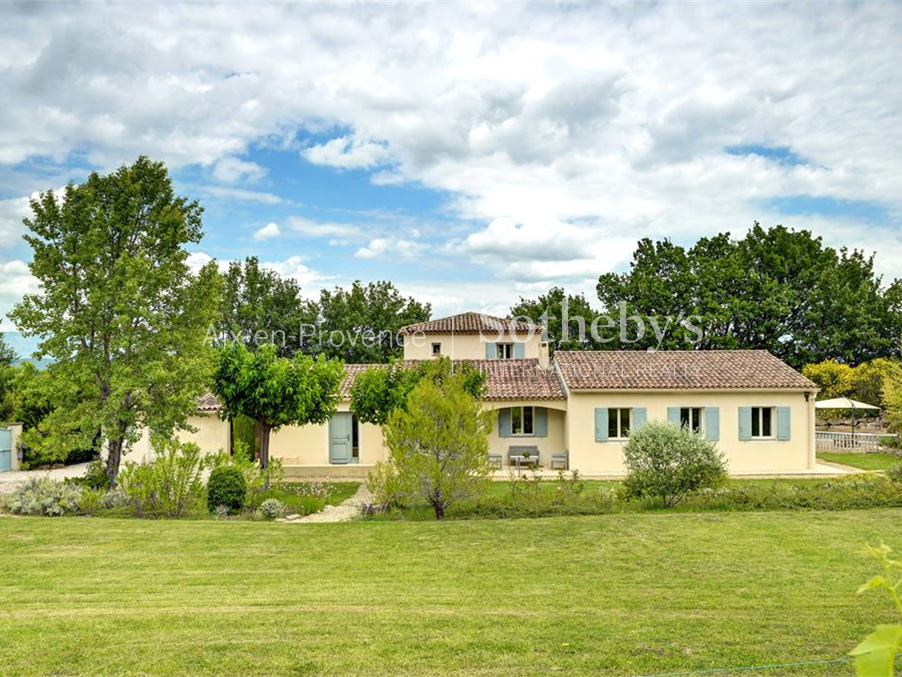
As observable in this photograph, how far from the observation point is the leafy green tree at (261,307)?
155ft

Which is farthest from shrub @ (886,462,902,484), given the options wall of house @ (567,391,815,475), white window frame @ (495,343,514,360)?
white window frame @ (495,343,514,360)

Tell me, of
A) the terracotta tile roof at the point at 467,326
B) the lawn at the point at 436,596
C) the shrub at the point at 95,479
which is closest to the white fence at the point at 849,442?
the terracotta tile roof at the point at 467,326

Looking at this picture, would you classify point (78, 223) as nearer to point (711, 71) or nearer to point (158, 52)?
point (158, 52)

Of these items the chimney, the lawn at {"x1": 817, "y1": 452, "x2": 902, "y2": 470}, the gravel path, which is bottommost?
the lawn at {"x1": 817, "y1": 452, "x2": 902, "y2": 470}

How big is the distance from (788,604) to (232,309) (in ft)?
144

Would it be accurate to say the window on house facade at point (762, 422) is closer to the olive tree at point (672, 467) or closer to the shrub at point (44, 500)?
the olive tree at point (672, 467)

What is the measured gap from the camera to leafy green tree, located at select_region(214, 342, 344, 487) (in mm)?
19359

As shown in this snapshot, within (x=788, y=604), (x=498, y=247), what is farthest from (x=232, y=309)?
(x=788, y=604)

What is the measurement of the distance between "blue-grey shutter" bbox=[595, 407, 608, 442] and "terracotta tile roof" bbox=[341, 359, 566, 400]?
5.41ft

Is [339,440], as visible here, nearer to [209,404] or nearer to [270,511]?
Result: [209,404]

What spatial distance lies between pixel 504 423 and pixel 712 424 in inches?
304

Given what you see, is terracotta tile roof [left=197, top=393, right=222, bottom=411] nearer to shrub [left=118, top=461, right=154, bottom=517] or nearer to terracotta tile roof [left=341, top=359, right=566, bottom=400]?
terracotta tile roof [left=341, top=359, right=566, bottom=400]

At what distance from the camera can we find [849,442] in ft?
100.0

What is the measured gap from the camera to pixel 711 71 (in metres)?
17.7
